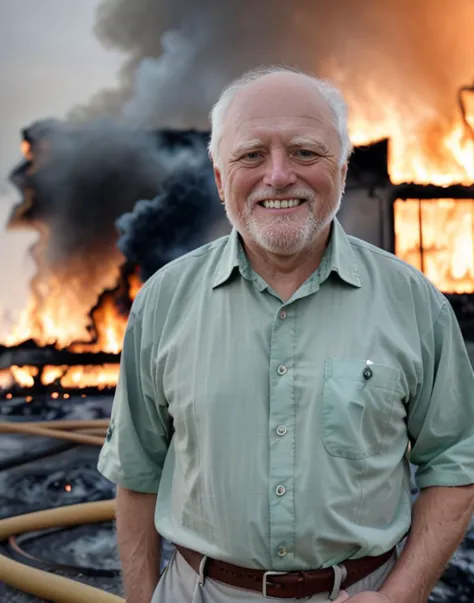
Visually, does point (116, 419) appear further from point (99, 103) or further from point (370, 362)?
point (99, 103)

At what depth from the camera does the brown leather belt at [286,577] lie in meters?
1.16

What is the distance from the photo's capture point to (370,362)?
1.20 meters

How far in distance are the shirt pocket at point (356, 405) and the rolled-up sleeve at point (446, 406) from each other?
0.08m

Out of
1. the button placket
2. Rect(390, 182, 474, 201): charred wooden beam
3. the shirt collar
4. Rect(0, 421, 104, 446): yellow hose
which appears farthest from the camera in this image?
Rect(390, 182, 474, 201): charred wooden beam

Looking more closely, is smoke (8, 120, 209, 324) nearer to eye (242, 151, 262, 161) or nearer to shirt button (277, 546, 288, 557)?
eye (242, 151, 262, 161)

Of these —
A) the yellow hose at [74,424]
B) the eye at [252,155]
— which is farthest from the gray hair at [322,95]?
the yellow hose at [74,424]

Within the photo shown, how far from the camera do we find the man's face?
1244 mm

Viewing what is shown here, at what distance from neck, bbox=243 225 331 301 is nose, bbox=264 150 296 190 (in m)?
0.12

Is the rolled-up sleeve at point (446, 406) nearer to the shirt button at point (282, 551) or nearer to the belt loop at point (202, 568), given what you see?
the shirt button at point (282, 551)

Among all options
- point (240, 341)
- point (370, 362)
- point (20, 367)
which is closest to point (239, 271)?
point (240, 341)

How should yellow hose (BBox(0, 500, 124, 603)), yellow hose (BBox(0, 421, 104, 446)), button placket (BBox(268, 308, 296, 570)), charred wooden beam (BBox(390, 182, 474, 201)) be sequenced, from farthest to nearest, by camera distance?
charred wooden beam (BBox(390, 182, 474, 201)), yellow hose (BBox(0, 421, 104, 446)), yellow hose (BBox(0, 500, 124, 603)), button placket (BBox(268, 308, 296, 570))

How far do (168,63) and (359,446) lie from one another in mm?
3353

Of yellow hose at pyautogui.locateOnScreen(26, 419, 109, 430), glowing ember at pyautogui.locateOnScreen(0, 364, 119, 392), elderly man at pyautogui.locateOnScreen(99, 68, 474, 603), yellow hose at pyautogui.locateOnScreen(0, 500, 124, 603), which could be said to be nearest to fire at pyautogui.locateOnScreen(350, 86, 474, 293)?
glowing ember at pyautogui.locateOnScreen(0, 364, 119, 392)

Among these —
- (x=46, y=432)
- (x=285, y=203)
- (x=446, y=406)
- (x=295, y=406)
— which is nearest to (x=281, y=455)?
(x=295, y=406)
